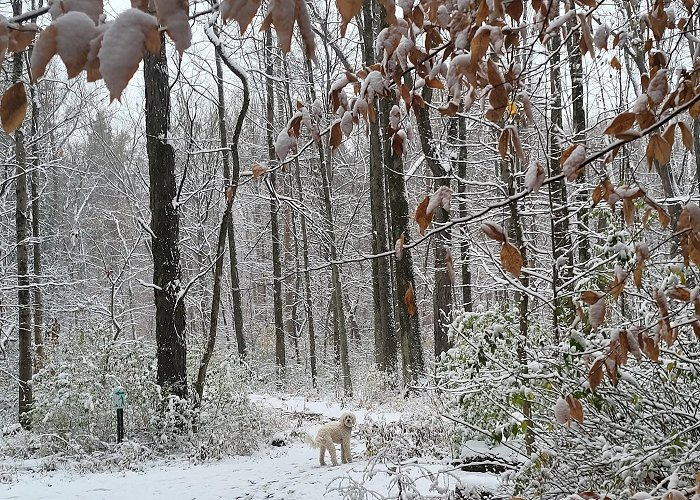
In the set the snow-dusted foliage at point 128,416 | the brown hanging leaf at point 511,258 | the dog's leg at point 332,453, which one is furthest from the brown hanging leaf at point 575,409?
the snow-dusted foliage at point 128,416

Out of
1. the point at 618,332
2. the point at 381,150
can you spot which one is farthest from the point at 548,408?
the point at 381,150

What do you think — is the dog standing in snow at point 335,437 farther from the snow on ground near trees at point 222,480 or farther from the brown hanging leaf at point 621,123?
the brown hanging leaf at point 621,123

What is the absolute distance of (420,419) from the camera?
7.48 meters

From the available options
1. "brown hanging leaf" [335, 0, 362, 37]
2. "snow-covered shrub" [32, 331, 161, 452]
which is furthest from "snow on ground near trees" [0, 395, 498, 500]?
"brown hanging leaf" [335, 0, 362, 37]

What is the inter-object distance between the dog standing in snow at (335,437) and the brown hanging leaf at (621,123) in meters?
5.48

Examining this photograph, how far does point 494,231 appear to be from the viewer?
1.75 m

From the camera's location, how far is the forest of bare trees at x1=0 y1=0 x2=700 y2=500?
1764mm

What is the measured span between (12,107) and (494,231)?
1.29 m

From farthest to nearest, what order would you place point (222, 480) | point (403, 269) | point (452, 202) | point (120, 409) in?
point (403, 269) < point (452, 202) < point (120, 409) < point (222, 480)

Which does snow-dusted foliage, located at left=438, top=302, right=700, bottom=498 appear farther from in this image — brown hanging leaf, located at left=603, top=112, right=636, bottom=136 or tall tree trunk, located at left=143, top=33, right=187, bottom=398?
tall tree trunk, located at left=143, top=33, right=187, bottom=398

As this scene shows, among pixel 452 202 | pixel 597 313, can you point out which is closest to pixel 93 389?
pixel 452 202

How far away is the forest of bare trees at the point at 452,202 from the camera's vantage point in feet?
5.79

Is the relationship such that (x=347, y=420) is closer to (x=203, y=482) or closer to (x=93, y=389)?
(x=203, y=482)

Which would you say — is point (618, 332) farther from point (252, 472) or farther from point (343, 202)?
point (343, 202)
